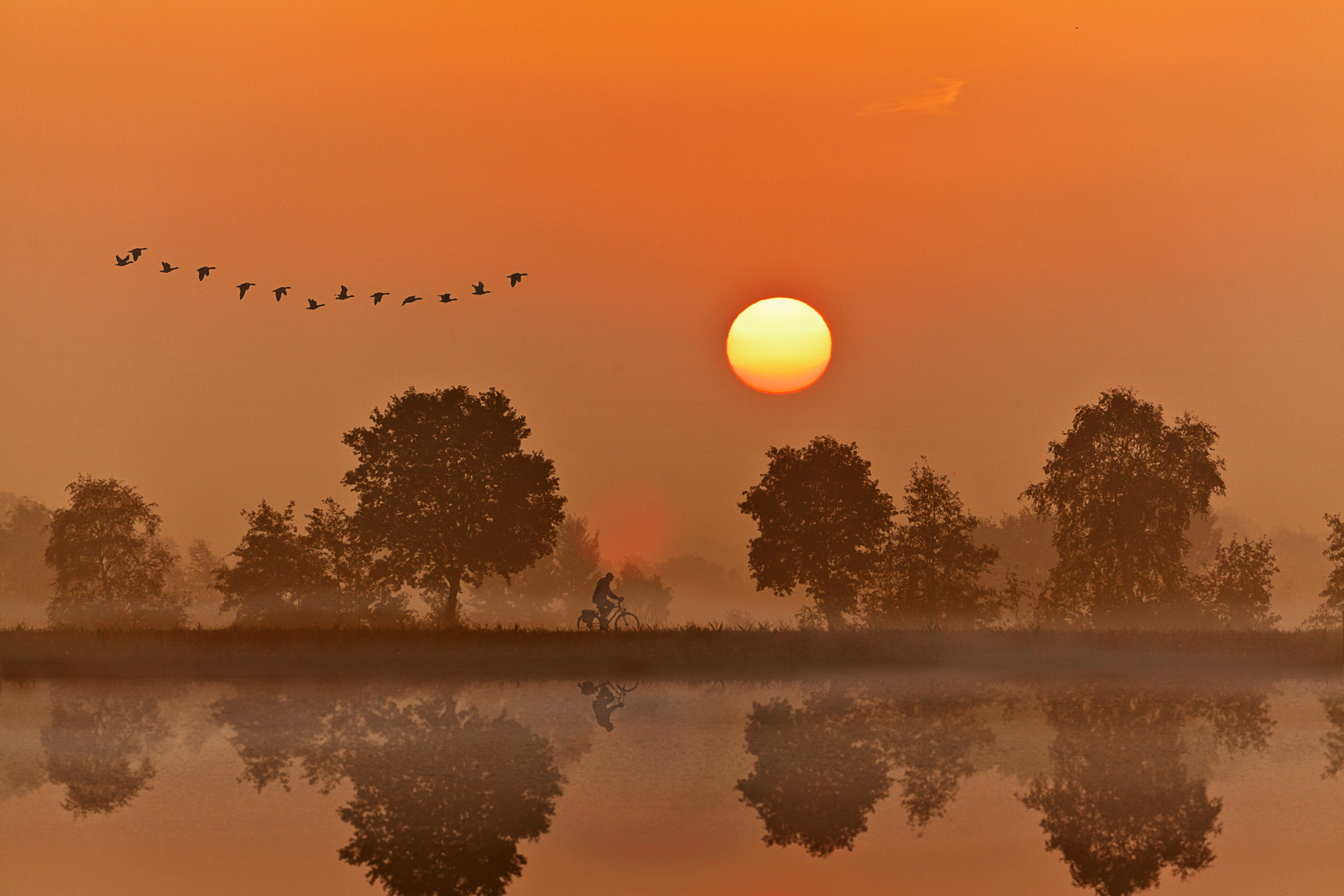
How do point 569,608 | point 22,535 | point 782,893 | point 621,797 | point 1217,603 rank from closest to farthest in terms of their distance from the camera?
point 782,893, point 621,797, point 1217,603, point 22,535, point 569,608

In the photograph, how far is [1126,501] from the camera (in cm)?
6706

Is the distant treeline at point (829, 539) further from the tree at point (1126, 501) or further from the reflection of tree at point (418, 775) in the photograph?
the reflection of tree at point (418, 775)

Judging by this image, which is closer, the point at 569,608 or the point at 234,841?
the point at 234,841

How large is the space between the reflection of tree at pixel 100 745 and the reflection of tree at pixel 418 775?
7.15 feet

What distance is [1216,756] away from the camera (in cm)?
2848

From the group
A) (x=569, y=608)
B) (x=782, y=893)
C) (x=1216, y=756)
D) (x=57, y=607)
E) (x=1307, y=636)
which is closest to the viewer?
(x=782, y=893)

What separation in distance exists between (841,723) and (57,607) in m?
70.4

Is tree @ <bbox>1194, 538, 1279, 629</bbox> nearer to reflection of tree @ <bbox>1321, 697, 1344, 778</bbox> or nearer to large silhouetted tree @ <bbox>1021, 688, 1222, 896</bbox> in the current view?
reflection of tree @ <bbox>1321, 697, 1344, 778</bbox>

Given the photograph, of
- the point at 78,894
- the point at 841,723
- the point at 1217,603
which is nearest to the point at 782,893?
the point at 78,894

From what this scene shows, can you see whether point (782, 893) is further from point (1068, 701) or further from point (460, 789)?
point (1068, 701)

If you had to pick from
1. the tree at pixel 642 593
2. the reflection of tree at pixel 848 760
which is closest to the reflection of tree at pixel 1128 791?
the reflection of tree at pixel 848 760

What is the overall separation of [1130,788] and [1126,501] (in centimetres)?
4492

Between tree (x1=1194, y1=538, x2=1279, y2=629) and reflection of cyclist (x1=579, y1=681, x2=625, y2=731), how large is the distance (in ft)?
138

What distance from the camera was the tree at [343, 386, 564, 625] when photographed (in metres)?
63.1
